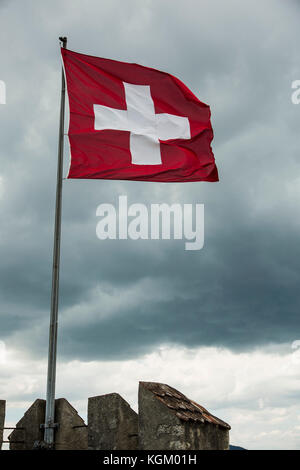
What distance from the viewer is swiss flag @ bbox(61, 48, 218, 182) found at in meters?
11.2

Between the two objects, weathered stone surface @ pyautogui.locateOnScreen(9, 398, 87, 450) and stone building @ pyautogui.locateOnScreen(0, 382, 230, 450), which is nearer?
stone building @ pyautogui.locateOnScreen(0, 382, 230, 450)

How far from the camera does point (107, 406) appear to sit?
28.5 ft

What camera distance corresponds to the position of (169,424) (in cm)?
812

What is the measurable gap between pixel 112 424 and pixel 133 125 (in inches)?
250

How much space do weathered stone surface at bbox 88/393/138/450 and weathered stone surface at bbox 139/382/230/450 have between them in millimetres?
334

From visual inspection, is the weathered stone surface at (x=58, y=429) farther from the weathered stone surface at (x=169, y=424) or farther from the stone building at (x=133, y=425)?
the weathered stone surface at (x=169, y=424)

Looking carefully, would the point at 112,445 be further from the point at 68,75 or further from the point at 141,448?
the point at 68,75

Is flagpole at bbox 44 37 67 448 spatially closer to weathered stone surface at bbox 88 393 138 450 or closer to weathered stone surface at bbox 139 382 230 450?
weathered stone surface at bbox 88 393 138 450

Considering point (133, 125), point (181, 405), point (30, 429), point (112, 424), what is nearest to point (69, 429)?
point (30, 429)

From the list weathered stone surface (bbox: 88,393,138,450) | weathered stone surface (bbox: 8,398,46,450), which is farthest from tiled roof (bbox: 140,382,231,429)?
weathered stone surface (bbox: 8,398,46,450)

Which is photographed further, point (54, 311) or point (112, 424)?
point (54, 311)

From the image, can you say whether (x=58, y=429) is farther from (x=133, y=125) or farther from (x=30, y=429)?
(x=133, y=125)
